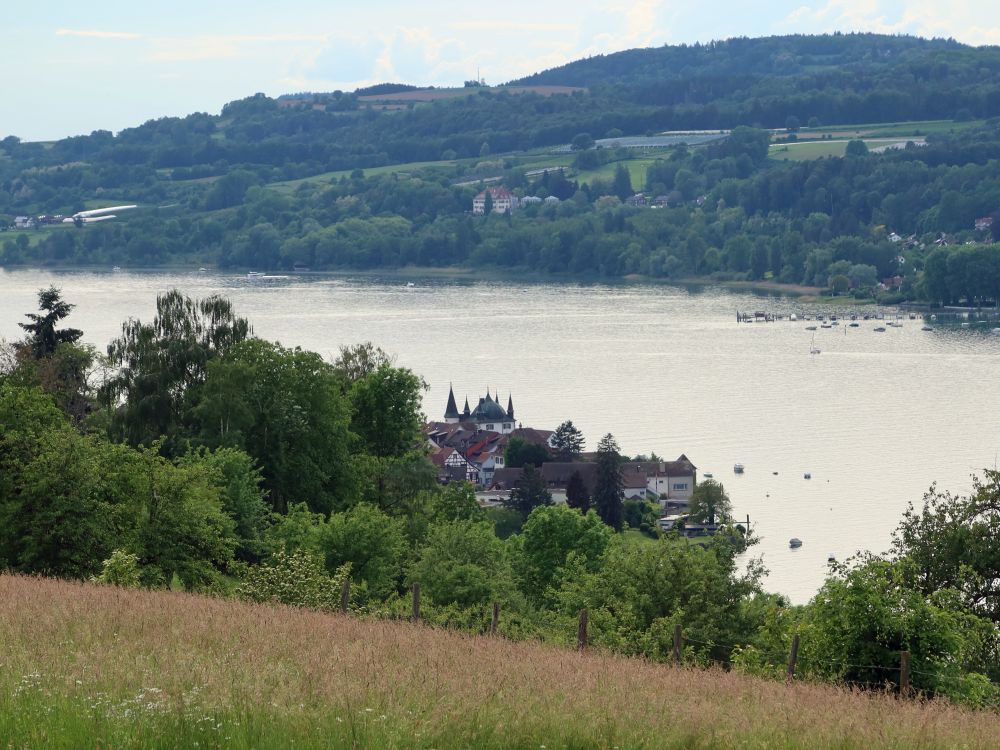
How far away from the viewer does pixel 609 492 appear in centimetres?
5541

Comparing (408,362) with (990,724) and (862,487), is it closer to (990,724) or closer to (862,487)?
(862,487)

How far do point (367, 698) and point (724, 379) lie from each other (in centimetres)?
7674

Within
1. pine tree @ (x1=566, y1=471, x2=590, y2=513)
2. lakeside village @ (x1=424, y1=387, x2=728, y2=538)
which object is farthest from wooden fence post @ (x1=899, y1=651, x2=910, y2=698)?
pine tree @ (x1=566, y1=471, x2=590, y2=513)

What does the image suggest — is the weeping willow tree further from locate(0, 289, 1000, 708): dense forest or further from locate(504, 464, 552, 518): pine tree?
locate(504, 464, 552, 518): pine tree

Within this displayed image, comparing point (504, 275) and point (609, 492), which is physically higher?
point (504, 275)

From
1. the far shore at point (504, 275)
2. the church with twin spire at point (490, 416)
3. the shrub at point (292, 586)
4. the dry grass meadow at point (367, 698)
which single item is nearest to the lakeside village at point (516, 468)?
the church with twin spire at point (490, 416)

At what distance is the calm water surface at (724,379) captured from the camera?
5584 centimetres

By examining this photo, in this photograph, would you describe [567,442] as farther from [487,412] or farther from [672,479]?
[487,412]

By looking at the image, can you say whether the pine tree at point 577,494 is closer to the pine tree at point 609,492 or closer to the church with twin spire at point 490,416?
the pine tree at point 609,492

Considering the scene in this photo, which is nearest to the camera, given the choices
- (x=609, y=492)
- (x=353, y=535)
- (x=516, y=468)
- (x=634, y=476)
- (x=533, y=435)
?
(x=353, y=535)

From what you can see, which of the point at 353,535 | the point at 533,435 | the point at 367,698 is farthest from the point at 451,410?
the point at 367,698

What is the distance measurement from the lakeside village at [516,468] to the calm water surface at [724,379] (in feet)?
5.70

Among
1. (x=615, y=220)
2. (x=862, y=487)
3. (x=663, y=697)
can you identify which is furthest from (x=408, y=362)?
(x=615, y=220)

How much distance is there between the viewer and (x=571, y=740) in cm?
693
